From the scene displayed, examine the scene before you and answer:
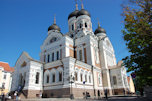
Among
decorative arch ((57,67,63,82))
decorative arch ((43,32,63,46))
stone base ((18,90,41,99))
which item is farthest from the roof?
decorative arch ((57,67,63,82))

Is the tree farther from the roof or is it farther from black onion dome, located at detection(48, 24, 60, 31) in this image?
the roof

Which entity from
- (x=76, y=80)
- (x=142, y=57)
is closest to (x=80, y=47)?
(x=76, y=80)

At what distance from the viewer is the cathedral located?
22.8 m

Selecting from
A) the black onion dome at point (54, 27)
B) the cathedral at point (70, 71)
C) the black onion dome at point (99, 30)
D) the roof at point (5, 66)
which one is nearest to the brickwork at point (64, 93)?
the cathedral at point (70, 71)

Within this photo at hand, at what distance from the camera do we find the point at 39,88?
24.5 metres

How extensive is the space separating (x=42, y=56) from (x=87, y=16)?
1792 cm

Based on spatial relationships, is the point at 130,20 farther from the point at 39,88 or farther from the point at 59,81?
the point at 39,88

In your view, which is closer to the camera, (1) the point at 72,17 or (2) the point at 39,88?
(2) the point at 39,88

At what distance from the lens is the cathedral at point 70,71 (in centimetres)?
2283

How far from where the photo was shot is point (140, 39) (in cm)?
1248

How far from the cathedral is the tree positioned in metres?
10.7

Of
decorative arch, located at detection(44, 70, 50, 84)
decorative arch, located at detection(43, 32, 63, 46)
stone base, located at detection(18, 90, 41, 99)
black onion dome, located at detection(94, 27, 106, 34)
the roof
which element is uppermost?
black onion dome, located at detection(94, 27, 106, 34)

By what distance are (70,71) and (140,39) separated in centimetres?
1325

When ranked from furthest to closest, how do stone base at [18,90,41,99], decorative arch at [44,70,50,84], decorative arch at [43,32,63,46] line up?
decorative arch at [43,32,63,46] < decorative arch at [44,70,50,84] < stone base at [18,90,41,99]
